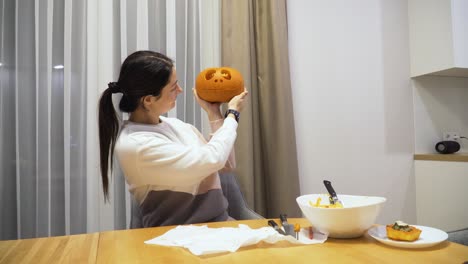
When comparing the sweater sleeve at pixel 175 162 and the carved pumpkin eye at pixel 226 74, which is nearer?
the sweater sleeve at pixel 175 162

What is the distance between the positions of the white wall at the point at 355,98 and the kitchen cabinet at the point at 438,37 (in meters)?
0.07

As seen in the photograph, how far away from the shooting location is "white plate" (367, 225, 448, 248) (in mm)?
731

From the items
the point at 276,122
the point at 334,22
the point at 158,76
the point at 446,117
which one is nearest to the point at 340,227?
the point at 158,76

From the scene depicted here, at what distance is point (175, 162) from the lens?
43.9 inches

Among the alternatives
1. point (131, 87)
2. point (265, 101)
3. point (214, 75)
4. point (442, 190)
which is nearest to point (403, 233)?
point (214, 75)

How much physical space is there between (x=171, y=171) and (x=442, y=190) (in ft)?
6.58

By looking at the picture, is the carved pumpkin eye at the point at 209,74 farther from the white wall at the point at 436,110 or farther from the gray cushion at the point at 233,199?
the white wall at the point at 436,110

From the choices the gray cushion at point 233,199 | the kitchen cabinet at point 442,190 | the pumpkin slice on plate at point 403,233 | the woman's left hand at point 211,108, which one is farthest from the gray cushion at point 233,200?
the kitchen cabinet at point 442,190

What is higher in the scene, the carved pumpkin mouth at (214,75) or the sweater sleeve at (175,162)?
the carved pumpkin mouth at (214,75)

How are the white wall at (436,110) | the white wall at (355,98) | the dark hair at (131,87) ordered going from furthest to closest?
the white wall at (436,110) → the white wall at (355,98) → the dark hair at (131,87)

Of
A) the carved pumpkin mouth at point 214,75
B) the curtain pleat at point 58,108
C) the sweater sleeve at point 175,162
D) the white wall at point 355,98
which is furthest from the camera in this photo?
the white wall at point 355,98

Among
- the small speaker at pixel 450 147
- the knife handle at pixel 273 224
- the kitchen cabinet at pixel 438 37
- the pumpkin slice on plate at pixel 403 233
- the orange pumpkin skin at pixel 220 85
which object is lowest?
the knife handle at pixel 273 224

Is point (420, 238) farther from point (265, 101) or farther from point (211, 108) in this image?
point (265, 101)

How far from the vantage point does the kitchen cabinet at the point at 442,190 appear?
213 centimetres
